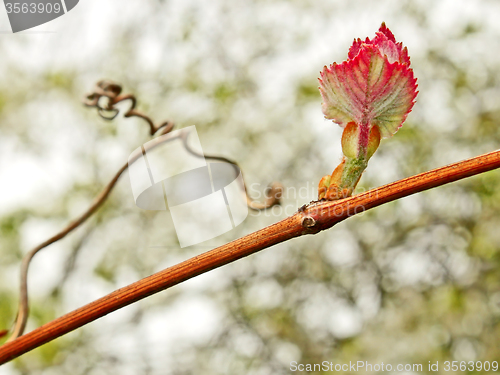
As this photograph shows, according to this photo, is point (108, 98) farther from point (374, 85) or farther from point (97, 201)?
point (374, 85)

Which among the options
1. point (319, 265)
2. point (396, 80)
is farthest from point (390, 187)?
point (319, 265)

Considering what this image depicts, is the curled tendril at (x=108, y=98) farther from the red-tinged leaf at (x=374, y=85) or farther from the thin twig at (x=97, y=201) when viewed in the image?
the red-tinged leaf at (x=374, y=85)

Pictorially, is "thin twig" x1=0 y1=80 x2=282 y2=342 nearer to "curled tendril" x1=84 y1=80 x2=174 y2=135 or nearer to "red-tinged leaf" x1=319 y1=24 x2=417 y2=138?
"curled tendril" x1=84 y1=80 x2=174 y2=135

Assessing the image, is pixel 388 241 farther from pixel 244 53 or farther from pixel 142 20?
pixel 142 20

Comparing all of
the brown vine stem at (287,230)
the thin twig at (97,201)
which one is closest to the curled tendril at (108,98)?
the thin twig at (97,201)

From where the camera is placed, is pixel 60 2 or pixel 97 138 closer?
pixel 60 2

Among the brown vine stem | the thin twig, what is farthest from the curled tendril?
the brown vine stem
